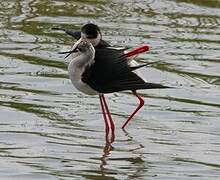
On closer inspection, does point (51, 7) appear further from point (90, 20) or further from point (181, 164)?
point (181, 164)

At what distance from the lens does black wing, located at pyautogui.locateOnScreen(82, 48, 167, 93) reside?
8805 mm

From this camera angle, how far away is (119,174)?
7.88m

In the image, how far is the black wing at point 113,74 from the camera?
8805mm

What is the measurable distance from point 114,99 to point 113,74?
150 cm

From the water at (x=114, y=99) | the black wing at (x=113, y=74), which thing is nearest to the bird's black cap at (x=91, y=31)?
the black wing at (x=113, y=74)

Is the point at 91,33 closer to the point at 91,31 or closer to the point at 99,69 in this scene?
the point at 91,31

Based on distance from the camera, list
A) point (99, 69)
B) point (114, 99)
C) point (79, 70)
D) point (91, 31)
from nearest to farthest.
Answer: point (79, 70) < point (99, 69) < point (91, 31) < point (114, 99)

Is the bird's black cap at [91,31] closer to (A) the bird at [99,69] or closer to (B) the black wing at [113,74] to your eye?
(A) the bird at [99,69]

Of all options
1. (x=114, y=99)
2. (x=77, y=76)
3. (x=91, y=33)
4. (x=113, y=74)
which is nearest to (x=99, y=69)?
(x=113, y=74)

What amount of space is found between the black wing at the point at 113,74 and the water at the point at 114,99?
20.4 inches

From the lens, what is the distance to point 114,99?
10359 millimetres

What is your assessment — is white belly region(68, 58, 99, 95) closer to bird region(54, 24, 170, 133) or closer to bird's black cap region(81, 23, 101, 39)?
bird region(54, 24, 170, 133)

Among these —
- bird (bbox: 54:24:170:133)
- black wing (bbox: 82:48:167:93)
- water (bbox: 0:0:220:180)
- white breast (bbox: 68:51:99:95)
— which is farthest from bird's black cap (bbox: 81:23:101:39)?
water (bbox: 0:0:220:180)

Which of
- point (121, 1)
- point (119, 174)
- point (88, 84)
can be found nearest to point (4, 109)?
point (88, 84)
